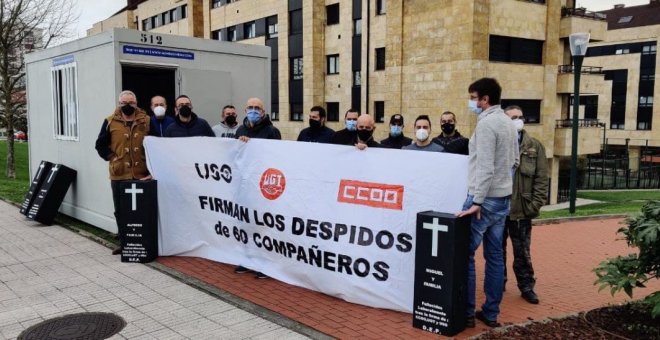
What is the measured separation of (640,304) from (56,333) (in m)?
5.66

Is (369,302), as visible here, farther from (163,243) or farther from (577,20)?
(577,20)

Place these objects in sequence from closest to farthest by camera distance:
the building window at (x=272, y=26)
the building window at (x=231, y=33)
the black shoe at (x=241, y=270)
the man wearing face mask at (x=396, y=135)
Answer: the black shoe at (x=241, y=270) < the man wearing face mask at (x=396, y=135) < the building window at (x=272, y=26) < the building window at (x=231, y=33)

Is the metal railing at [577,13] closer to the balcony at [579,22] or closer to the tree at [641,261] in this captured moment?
the balcony at [579,22]

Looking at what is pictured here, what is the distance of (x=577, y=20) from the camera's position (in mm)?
30375

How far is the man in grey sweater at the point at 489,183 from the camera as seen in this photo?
16.2ft

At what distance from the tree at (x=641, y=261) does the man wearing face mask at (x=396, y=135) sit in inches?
120

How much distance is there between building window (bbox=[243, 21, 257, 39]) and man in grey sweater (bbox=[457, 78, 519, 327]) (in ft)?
133

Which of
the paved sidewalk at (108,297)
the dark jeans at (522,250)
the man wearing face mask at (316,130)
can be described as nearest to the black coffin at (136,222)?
the paved sidewalk at (108,297)

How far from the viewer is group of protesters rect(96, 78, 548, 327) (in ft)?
16.5

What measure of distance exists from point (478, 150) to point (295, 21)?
3649 centimetres

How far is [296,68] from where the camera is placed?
4019cm

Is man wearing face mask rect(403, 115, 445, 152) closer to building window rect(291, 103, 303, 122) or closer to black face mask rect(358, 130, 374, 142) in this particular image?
black face mask rect(358, 130, 374, 142)

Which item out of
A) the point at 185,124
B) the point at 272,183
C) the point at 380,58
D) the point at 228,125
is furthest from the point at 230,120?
the point at 380,58

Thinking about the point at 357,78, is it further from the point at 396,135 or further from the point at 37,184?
the point at 396,135
